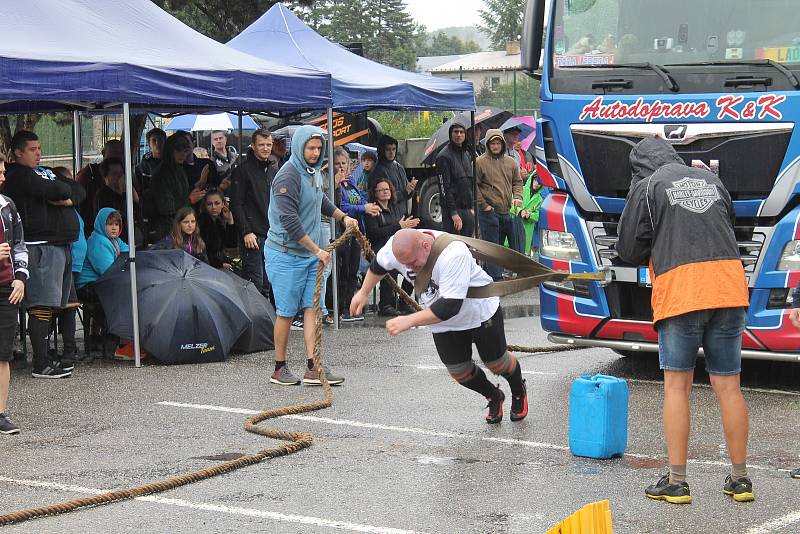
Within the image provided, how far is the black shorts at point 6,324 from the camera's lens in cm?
788

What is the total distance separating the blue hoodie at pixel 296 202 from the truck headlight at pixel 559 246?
182 cm

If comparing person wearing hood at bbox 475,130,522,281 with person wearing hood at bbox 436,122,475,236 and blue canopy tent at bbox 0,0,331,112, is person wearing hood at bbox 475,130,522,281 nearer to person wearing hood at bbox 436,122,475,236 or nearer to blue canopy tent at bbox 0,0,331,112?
person wearing hood at bbox 436,122,475,236

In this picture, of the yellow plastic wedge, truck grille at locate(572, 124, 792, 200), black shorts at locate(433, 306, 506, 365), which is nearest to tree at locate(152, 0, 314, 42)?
truck grille at locate(572, 124, 792, 200)

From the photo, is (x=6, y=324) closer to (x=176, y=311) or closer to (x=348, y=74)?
(x=176, y=311)

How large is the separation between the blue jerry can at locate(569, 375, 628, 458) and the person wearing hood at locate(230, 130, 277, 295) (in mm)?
5753

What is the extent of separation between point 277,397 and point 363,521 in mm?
3351

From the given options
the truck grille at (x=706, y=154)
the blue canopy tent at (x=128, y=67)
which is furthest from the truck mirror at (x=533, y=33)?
the blue canopy tent at (x=128, y=67)

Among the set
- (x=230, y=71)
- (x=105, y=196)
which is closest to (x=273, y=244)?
(x=230, y=71)

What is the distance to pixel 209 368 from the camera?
1048 centimetres

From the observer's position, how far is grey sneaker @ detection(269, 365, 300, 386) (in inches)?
381

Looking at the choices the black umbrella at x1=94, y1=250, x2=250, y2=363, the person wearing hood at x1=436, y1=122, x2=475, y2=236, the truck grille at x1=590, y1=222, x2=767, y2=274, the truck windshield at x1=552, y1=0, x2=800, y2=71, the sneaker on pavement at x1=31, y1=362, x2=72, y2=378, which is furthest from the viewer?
the person wearing hood at x1=436, y1=122, x2=475, y2=236

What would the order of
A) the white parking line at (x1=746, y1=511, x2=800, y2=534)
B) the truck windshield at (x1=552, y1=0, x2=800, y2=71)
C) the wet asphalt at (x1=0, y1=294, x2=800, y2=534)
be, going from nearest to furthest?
the white parking line at (x1=746, y1=511, x2=800, y2=534), the wet asphalt at (x1=0, y1=294, x2=800, y2=534), the truck windshield at (x1=552, y1=0, x2=800, y2=71)

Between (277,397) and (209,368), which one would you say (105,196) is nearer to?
(209,368)

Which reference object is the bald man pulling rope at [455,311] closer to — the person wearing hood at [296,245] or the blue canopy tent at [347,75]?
the person wearing hood at [296,245]
